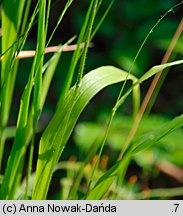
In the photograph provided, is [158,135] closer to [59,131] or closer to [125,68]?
[59,131]

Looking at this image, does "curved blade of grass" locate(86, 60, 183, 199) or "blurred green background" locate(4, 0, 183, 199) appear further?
"blurred green background" locate(4, 0, 183, 199)

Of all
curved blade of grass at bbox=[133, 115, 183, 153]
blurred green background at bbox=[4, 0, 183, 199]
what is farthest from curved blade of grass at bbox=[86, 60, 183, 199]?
blurred green background at bbox=[4, 0, 183, 199]

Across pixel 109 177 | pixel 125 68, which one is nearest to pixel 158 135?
pixel 109 177

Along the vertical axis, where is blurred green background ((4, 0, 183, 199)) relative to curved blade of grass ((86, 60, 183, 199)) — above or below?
above

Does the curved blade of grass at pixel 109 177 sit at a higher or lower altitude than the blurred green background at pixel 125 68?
lower

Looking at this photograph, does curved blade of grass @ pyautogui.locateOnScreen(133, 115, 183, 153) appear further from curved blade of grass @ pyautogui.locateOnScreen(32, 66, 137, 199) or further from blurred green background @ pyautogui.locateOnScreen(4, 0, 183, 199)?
blurred green background @ pyautogui.locateOnScreen(4, 0, 183, 199)

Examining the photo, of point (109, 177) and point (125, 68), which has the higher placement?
point (125, 68)

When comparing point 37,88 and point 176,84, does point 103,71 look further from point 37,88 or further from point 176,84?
point 176,84

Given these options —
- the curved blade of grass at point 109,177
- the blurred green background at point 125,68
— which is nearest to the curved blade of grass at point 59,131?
the curved blade of grass at point 109,177

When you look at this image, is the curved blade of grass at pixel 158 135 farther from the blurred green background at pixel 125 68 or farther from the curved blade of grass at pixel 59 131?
the blurred green background at pixel 125 68

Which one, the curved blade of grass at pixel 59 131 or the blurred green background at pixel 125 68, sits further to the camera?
the blurred green background at pixel 125 68

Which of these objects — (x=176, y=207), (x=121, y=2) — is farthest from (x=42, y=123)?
(x=176, y=207)
